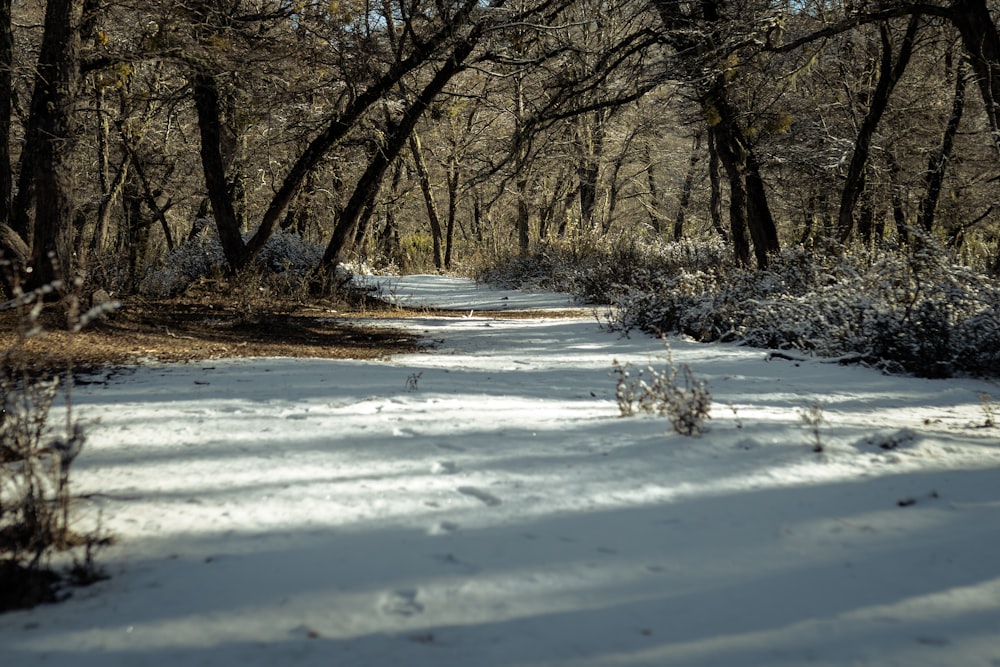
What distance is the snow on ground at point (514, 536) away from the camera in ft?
5.60

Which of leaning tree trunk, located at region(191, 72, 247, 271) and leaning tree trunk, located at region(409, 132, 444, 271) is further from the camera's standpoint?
leaning tree trunk, located at region(409, 132, 444, 271)

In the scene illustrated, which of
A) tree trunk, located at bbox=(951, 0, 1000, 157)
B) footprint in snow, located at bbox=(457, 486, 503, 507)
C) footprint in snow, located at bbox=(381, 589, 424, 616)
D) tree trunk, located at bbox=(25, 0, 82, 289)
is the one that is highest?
tree trunk, located at bbox=(951, 0, 1000, 157)

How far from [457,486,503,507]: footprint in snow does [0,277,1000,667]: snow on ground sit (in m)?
0.01

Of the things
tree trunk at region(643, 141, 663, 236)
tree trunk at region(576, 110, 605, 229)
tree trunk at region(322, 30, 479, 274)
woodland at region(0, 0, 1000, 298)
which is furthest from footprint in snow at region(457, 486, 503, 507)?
tree trunk at region(643, 141, 663, 236)

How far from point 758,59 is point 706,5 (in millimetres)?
1521

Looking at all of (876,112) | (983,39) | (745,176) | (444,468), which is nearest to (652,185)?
(876,112)

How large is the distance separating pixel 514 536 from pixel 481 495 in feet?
1.15

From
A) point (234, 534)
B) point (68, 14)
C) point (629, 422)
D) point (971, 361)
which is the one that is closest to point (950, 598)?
point (629, 422)

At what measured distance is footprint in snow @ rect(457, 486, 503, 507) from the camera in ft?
8.32

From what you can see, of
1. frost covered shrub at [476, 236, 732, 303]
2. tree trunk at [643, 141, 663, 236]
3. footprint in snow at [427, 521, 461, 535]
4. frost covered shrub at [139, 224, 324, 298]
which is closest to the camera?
footprint in snow at [427, 521, 461, 535]

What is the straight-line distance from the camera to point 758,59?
7680 mm

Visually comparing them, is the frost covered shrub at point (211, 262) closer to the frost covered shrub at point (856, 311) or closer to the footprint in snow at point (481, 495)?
the frost covered shrub at point (856, 311)

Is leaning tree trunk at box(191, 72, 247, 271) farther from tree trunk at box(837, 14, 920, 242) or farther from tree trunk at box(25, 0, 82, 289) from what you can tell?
tree trunk at box(837, 14, 920, 242)

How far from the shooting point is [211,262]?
1117 cm
